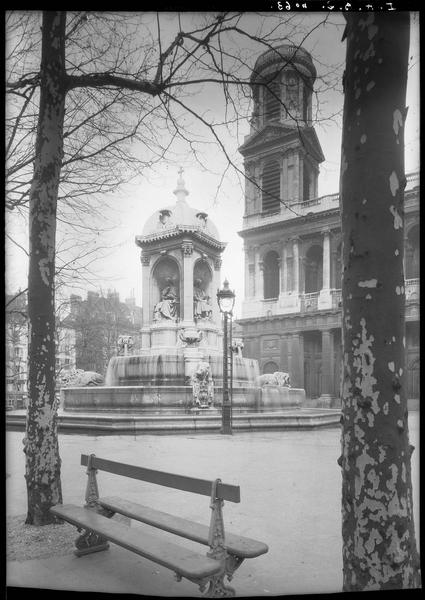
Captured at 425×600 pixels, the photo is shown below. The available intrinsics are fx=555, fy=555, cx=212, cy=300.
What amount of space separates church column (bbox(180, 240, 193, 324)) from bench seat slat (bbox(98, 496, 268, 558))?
14.8 metres

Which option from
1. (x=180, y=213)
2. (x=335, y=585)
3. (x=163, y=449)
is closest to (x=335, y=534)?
(x=335, y=585)

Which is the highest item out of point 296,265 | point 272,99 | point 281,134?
point 272,99

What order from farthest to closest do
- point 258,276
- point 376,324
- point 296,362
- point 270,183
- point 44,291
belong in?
point 296,362
point 258,276
point 270,183
point 44,291
point 376,324

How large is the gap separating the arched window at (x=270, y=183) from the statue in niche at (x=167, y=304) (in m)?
12.6

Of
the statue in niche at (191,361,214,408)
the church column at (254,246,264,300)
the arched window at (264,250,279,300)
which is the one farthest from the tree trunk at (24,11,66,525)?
the statue in niche at (191,361,214,408)

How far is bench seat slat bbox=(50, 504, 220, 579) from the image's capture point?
11.3 feet

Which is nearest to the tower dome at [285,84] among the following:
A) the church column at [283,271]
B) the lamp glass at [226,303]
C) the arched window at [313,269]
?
the church column at [283,271]

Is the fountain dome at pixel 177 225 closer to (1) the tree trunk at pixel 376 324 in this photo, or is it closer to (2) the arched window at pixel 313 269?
(2) the arched window at pixel 313 269

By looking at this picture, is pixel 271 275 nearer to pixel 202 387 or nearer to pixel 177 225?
pixel 202 387

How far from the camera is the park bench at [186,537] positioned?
355cm

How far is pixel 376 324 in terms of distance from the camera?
3398 millimetres

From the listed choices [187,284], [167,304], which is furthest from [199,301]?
[167,304]

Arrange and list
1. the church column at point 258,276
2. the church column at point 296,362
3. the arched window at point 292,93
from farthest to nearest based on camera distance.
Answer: the church column at point 296,362
the church column at point 258,276
the arched window at point 292,93

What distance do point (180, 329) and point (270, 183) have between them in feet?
43.2
